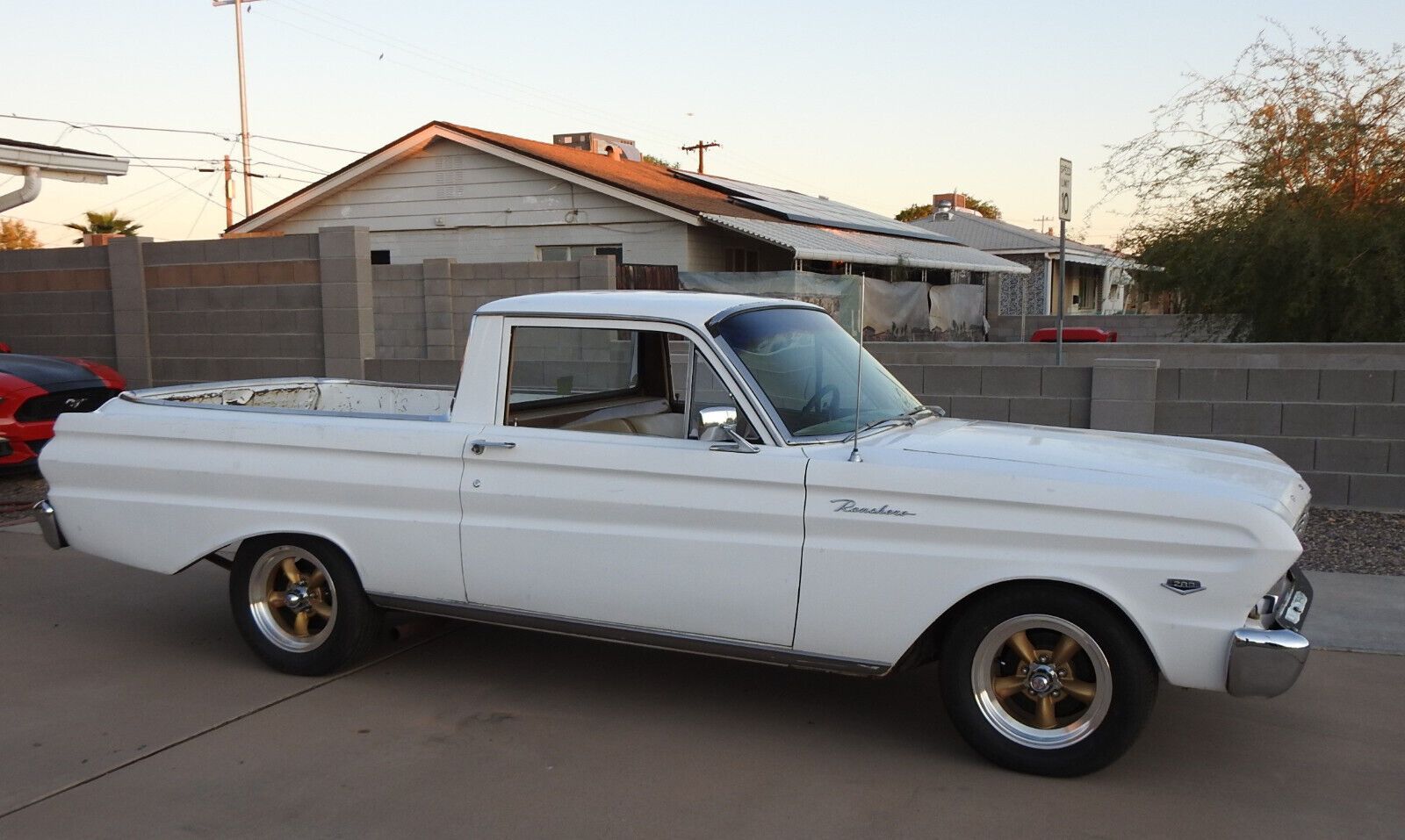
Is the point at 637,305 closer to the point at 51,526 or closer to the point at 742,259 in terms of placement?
the point at 51,526

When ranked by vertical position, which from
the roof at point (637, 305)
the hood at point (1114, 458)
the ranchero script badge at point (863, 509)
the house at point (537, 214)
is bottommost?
the ranchero script badge at point (863, 509)

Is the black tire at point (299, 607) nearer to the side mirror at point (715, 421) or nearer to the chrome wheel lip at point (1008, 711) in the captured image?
the side mirror at point (715, 421)

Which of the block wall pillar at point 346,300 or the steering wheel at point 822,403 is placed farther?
the block wall pillar at point 346,300

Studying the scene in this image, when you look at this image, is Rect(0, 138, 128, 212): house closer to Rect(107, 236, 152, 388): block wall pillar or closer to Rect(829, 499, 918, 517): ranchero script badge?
Rect(107, 236, 152, 388): block wall pillar

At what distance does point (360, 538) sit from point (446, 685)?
81 cm

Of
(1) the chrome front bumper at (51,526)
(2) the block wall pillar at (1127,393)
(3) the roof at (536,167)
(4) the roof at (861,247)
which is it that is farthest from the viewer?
(3) the roof at (536,167)

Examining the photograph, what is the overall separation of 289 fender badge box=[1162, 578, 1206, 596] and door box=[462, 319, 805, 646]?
1.30 metres

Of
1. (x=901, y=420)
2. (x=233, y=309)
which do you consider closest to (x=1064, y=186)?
(x=901, y=420)

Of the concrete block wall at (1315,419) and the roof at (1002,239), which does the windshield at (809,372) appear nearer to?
the concrete block wall at (1315,419)

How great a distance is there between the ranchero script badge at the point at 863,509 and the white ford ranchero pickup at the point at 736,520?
0.04ft

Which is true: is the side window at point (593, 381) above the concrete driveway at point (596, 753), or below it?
above

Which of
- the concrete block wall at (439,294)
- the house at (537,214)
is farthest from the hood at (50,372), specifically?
the house at (537,214)

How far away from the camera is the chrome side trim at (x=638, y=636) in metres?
4.32

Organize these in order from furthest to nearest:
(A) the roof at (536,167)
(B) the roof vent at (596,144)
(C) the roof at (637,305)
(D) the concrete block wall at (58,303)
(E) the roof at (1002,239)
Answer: (E) the roof at (1002,239) → (B) the roof vent at (596,144) → (A) the roof at (536,167) → (D) the concrete block wall at (58,303) → (C) the roof at (637,305)
